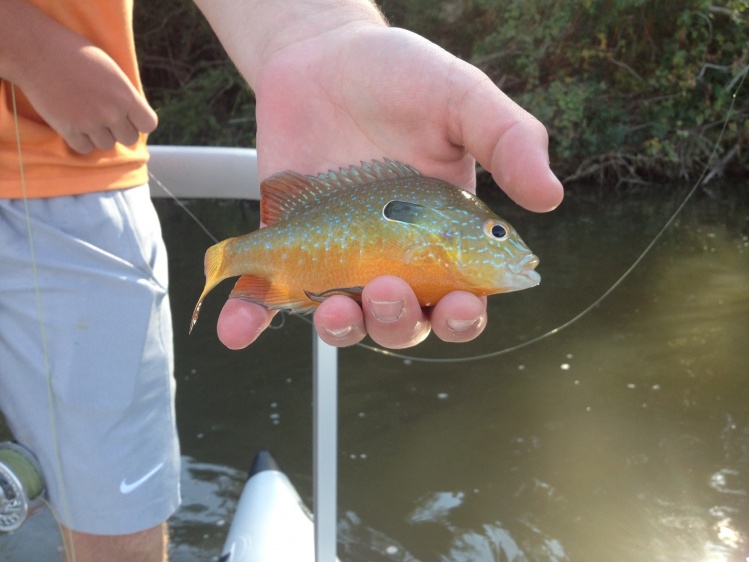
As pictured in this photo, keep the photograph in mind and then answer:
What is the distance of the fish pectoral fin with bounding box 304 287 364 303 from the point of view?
4.58 ft

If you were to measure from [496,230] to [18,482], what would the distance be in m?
1.46

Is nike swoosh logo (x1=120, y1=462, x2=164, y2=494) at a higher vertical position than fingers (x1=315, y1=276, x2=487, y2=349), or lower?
lower

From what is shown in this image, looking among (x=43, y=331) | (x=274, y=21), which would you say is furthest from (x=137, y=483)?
(x=274, y=21)

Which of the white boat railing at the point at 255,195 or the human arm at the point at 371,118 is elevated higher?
the human arm at the point at 371,118

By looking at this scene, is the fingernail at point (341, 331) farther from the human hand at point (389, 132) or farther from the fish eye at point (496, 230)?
the fish eye at point (496, 230)

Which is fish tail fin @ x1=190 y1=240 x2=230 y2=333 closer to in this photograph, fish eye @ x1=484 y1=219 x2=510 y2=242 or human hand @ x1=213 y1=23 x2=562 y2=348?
human hand @ x1=213 y1=23 x2=562 y2=348

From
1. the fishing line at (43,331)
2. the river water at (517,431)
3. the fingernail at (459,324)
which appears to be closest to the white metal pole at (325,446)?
the fishing line at (43,331)

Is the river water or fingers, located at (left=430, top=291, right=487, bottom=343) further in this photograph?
the river water

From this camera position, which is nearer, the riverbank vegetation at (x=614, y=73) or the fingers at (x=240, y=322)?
the fingers at (x=240, y=322)

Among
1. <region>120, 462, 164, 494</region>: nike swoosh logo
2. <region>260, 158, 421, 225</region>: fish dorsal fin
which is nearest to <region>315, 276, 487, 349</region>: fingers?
<region>260, 158, 421, 225</region>: fish dorsal fin

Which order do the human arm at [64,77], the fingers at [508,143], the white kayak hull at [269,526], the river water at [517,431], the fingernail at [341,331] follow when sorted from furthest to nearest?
1. the river water at [517,431]
2. the white kayak hull at [269,526]
3. the human arm at [64,77]
4. the fingernail at [341,331]
5. the fingers at [508,143]

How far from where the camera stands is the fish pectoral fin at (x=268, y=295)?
4.85 feet

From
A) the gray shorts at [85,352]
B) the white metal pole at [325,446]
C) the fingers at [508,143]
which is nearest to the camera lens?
the fingers at [508,143]

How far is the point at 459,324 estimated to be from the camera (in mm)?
1336
